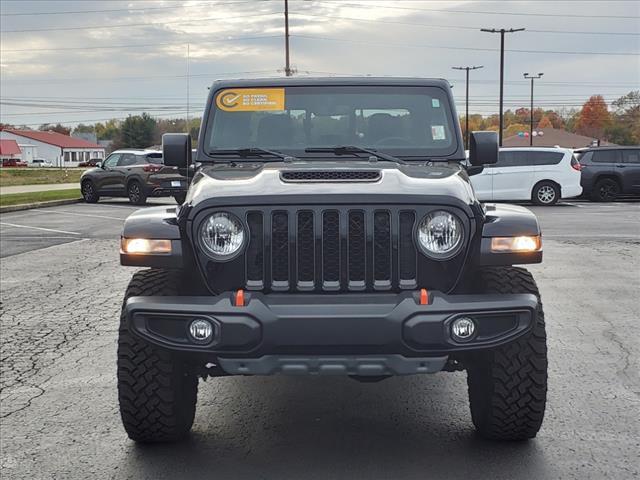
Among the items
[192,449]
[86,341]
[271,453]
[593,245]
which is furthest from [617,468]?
A: [593,245]

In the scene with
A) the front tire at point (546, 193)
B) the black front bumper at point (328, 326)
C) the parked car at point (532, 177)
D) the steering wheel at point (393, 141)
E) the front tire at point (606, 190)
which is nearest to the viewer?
the black front bumper at point (328, 326)

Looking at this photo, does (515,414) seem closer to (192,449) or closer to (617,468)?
(617,468)

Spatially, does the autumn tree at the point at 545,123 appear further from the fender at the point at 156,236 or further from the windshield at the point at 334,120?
the fender at the point at 156,236

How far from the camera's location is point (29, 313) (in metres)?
8.12

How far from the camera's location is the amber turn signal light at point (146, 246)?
4012mm

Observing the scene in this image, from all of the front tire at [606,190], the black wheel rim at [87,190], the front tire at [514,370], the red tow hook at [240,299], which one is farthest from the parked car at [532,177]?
the red tow hook at [240,299]

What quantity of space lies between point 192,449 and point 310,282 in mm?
1169

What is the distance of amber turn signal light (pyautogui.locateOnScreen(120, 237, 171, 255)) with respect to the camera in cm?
Answer: 401

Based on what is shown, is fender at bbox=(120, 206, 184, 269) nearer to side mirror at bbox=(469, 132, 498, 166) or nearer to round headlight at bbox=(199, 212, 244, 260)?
round headlight at bbox=(199, 212, 244, 260)

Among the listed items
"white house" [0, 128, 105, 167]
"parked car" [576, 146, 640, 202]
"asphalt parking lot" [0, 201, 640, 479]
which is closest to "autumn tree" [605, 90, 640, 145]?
"white house" [0, 128, 105, 167]

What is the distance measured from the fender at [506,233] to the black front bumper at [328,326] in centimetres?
24

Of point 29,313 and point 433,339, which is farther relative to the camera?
point 29,313

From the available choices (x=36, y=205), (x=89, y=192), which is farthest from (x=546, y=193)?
(x=36, y=205)

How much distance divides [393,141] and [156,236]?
1.93 metres
